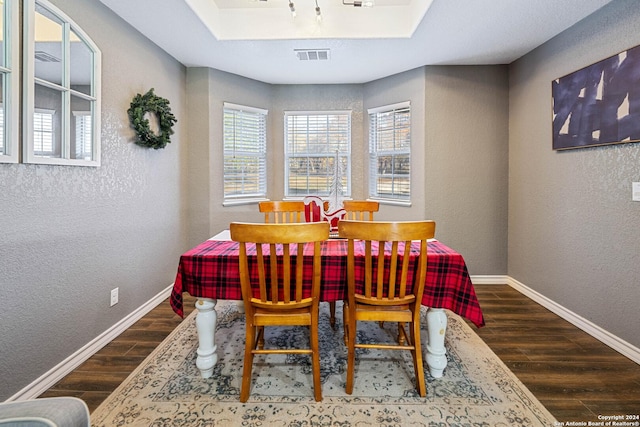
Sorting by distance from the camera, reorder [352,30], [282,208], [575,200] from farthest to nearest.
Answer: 1. [352,30]
2. [282,208]
3. [575,200]

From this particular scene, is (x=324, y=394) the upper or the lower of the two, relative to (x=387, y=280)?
lower

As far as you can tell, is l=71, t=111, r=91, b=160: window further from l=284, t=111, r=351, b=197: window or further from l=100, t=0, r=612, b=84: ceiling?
l=284, t=111, r=351, b=197: window

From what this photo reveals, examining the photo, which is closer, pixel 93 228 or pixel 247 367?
pixel 247 367

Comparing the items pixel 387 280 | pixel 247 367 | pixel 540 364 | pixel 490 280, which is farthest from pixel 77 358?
pixel 490 280

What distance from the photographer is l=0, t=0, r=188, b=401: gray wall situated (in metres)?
1.79

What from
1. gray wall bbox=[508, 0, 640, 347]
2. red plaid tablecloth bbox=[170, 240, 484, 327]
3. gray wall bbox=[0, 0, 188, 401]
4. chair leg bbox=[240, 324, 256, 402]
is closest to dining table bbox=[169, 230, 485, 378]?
red plaid tablecloth bbox=[170, 240, 484, 327]

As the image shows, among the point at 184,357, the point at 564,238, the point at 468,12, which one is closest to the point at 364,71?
the point at 468,12

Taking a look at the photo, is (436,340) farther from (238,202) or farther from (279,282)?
(238,202)

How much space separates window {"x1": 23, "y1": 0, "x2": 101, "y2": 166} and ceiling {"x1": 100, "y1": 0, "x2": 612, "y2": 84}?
549 mm

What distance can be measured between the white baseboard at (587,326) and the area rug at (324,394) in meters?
0.92

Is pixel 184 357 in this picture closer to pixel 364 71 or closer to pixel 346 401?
pixel 346 401

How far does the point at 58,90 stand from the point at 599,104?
12.3 feet

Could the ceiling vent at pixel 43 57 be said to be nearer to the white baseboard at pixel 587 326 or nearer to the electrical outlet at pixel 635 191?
the electrical outlet at pixel 635 191

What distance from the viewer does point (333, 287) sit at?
1.90 meters
